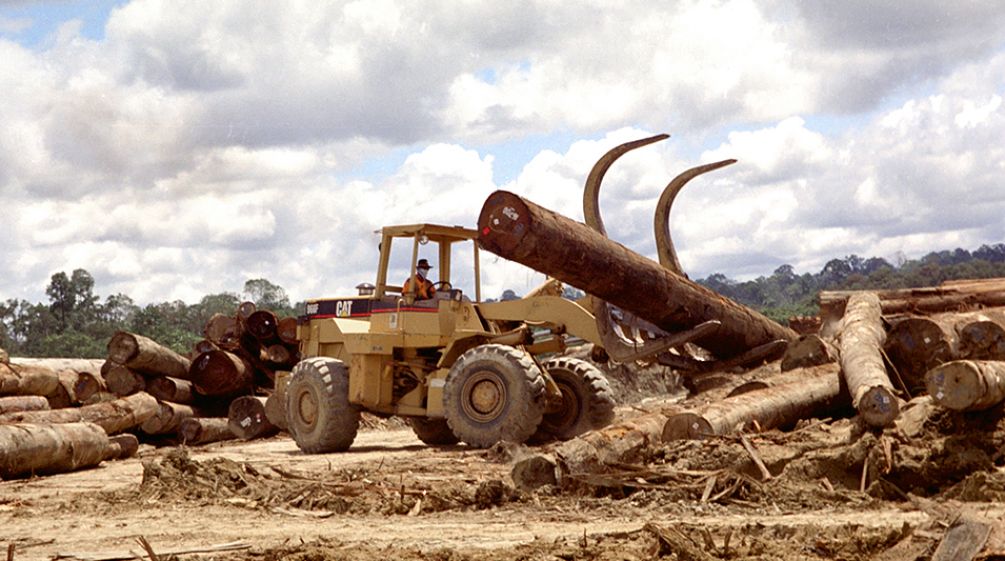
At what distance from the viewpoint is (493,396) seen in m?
14.1

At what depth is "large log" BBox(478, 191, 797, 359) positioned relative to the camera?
13094 millimetres

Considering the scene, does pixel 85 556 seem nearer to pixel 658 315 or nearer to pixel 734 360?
pixel 658 315

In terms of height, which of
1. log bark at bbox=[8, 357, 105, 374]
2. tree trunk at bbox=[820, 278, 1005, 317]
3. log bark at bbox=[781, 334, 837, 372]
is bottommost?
log bark at bbox=[781, 334, 837, 372]

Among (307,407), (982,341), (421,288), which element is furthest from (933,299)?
(307,407)

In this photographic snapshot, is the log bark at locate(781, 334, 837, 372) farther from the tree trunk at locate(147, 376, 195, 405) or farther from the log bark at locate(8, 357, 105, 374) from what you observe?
the log bark at locate(8, 357, 105, 374)

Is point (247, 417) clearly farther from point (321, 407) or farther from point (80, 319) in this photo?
point (80, 319)

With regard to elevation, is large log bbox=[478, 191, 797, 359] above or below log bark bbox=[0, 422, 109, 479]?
above

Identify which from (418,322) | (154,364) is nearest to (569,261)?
(418,322)

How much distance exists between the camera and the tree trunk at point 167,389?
778 inches

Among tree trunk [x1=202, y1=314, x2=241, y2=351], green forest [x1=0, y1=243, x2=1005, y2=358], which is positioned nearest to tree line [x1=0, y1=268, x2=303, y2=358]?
green forest [x1=0, y1=243, x2=1005, y2=358]

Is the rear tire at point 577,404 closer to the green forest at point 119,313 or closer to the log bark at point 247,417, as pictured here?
the log bark at point 247,417

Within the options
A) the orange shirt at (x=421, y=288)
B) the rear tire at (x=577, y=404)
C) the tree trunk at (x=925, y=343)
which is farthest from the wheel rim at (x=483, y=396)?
the tree trunk at (x=925, y=343)

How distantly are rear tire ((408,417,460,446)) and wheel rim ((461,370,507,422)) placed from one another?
247 cm

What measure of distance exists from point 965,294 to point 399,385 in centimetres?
778
